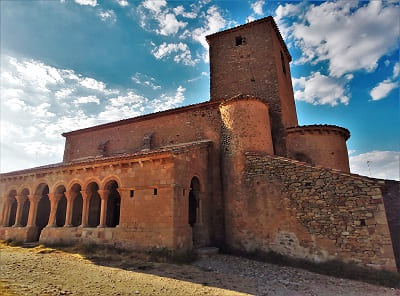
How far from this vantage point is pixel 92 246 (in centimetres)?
1153

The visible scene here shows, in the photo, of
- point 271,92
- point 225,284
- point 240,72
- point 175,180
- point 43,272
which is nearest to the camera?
point 225,284

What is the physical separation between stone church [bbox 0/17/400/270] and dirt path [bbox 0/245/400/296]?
4.02 ft

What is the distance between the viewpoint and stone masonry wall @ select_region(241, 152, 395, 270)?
8.38 metres

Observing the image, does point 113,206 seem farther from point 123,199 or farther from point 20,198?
point 20,198

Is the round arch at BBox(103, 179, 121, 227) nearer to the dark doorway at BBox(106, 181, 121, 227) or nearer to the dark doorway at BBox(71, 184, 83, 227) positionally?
the dark doorway at BBox(106, 181, 121, 227)

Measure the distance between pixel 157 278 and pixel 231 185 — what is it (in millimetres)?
5498

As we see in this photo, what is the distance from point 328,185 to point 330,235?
1.67 m

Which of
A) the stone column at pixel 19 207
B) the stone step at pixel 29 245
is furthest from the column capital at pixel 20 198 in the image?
the stone step at pixel 29 245

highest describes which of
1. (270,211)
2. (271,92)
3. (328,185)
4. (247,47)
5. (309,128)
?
(247,47)

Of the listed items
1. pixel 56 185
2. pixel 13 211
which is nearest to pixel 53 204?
pixel 56 185

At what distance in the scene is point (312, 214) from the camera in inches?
375

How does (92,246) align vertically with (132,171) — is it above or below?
below

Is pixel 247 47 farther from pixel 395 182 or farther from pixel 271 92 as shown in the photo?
→ pixel 395 182

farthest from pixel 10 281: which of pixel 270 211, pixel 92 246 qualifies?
pixel 270 211
